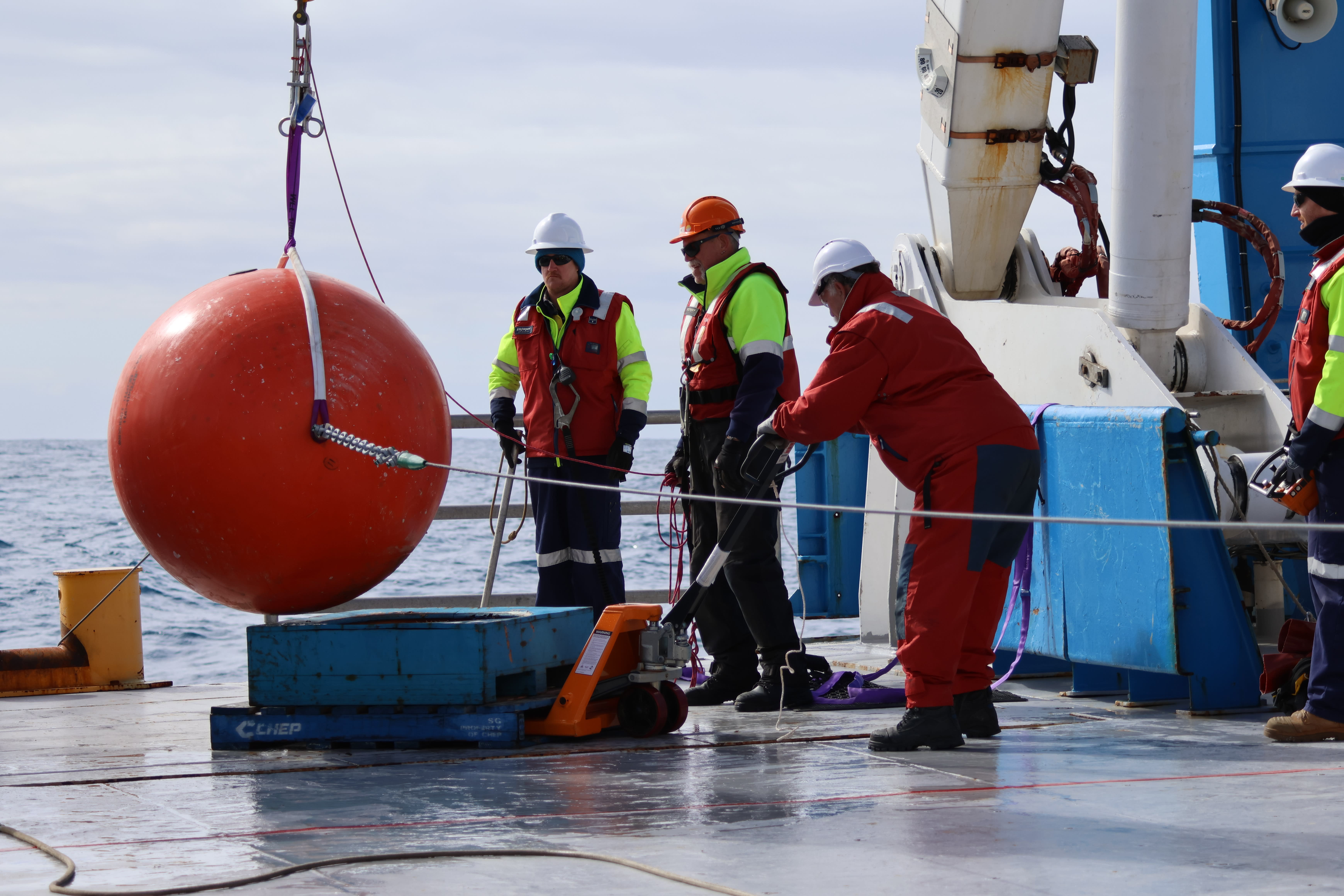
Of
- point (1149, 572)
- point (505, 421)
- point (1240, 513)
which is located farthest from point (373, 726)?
point (1240, 513)

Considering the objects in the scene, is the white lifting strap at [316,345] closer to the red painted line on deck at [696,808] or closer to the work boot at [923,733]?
the red painted line on deck at [696,808]

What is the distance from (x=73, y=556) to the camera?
30.6 m

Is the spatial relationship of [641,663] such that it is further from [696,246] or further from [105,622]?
[105,622]

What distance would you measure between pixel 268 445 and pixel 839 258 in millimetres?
1992

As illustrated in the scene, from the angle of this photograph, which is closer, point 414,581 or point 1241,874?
point 1241,874

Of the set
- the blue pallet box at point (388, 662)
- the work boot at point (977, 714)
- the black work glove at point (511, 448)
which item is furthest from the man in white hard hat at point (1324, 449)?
the black work glove at point (511, 448)

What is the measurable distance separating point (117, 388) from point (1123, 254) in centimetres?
405

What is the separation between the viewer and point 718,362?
5.98 meters

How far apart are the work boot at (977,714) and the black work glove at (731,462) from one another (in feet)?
3.80

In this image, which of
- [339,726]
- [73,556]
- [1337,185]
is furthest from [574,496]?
[73,556]

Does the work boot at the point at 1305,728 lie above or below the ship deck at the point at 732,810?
above

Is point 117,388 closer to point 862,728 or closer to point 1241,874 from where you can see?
point 862,728

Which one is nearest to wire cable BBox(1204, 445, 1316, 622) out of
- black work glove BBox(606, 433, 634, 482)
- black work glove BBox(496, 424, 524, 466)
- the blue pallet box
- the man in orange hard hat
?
the man in orange hard hat

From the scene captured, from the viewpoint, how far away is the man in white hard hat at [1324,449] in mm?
4707
